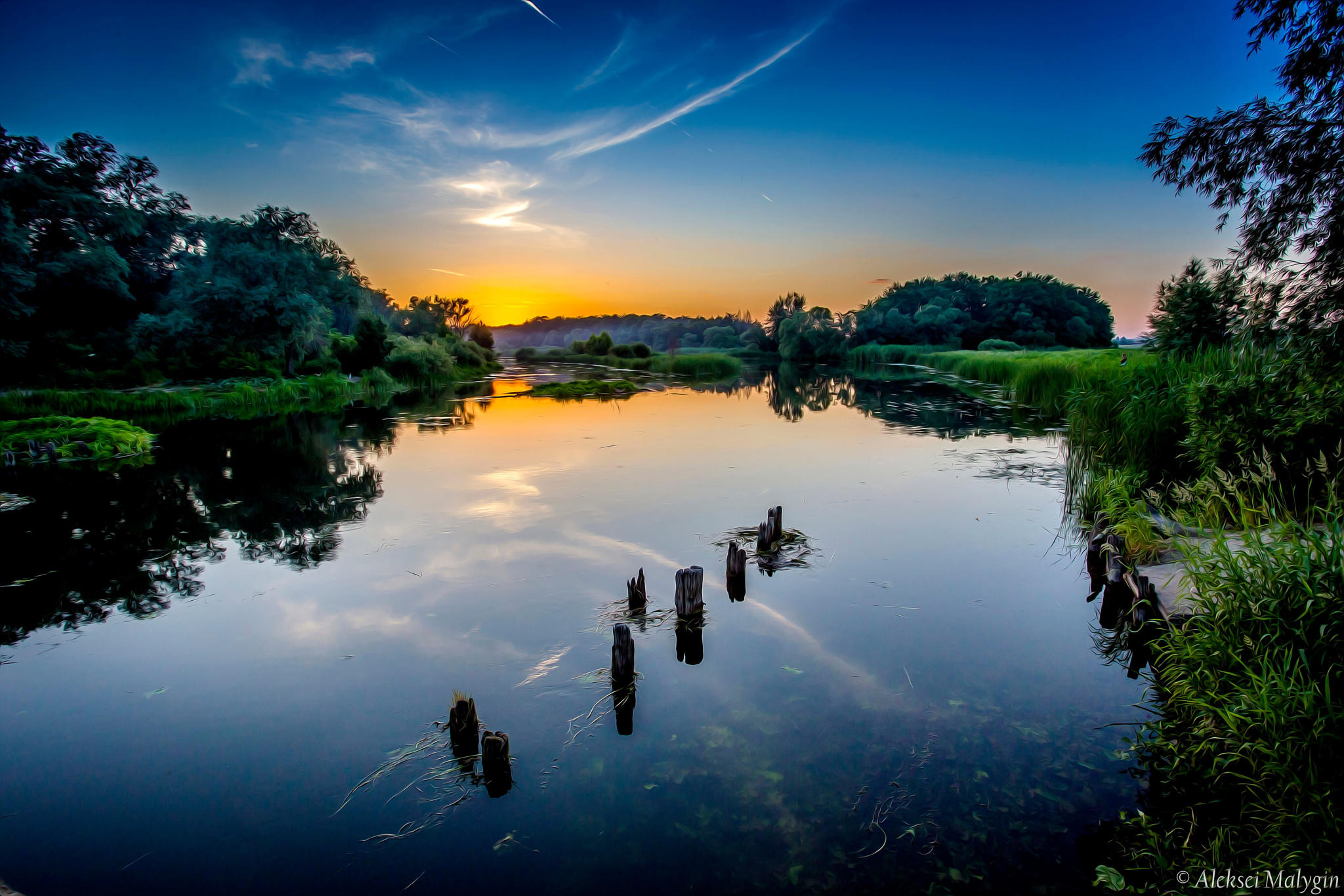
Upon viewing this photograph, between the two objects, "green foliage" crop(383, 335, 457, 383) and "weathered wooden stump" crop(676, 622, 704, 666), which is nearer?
"weathered wooden stump" crop(676, 622, 704, 666)

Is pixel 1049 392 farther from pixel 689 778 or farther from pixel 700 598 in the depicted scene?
pixel 689 778

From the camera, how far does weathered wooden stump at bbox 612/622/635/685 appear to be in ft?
18.1

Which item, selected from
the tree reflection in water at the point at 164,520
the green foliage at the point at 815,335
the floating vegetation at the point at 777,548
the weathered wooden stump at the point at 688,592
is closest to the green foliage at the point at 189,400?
the tree reflection in water at the point at 164,520

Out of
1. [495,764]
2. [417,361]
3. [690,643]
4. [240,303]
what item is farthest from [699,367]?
[495,764]

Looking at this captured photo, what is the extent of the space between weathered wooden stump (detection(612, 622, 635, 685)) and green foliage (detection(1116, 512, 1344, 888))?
3693 mm

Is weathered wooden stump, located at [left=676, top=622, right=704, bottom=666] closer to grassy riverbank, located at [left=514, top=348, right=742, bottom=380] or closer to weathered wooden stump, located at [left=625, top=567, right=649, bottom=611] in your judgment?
weathered wooden stump, located at [left=625, top=567, right=649, bottom=611]

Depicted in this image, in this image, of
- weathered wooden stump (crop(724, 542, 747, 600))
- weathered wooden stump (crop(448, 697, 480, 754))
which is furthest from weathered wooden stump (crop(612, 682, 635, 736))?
weathered wooden stump (crop(724, 542, 747, 600))

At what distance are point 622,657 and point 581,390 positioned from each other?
3182cm

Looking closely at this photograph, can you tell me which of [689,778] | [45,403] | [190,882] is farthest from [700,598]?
[45,403]

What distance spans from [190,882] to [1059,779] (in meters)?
5.86

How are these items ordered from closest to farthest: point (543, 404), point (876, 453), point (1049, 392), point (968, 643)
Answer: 1. point (968, 643)
2. point (876, 453)
3. point (1049, 392)
4. point (543, 404)

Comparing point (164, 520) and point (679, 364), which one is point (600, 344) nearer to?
point (679, 364)

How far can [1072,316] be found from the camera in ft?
285

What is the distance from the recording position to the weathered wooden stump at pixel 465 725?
4754mm
